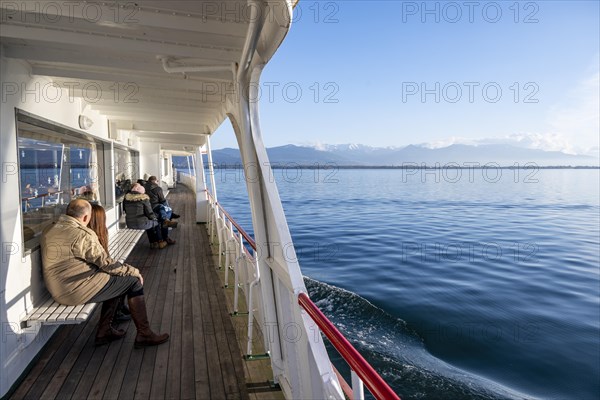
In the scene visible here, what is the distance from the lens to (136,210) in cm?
552

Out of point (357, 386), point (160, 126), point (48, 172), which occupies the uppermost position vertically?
point (160, 126)

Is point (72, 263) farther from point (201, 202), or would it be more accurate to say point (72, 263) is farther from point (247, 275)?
point (201, 202)

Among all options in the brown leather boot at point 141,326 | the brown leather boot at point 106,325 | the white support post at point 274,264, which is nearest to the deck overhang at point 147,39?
the white support post at point 274,264

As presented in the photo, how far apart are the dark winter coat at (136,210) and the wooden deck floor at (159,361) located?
1825 millimetres

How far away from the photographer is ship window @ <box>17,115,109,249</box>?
2.79m

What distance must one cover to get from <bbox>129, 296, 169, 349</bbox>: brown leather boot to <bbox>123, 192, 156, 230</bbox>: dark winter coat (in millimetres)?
3001

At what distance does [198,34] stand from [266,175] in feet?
3.03

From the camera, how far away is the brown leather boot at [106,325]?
2873 mm

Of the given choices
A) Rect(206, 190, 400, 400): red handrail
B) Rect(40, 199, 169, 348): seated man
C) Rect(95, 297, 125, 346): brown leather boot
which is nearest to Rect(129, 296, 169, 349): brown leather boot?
Rect(40, 199, 169, 348): seated man

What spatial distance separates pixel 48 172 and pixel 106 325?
165cm

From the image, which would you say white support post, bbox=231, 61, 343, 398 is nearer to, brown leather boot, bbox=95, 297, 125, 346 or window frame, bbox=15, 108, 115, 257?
brown leather boot, bbox=95, 297, 125, 346

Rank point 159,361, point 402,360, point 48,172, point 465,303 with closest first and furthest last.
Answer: point 159,361, point 48,172, point 402,360, point 465,303

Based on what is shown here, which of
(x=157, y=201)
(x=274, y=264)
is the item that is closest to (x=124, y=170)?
(x=157, y=201)

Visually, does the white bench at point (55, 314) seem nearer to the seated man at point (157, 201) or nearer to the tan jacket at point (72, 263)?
the tan jacket at point (72, 263)
